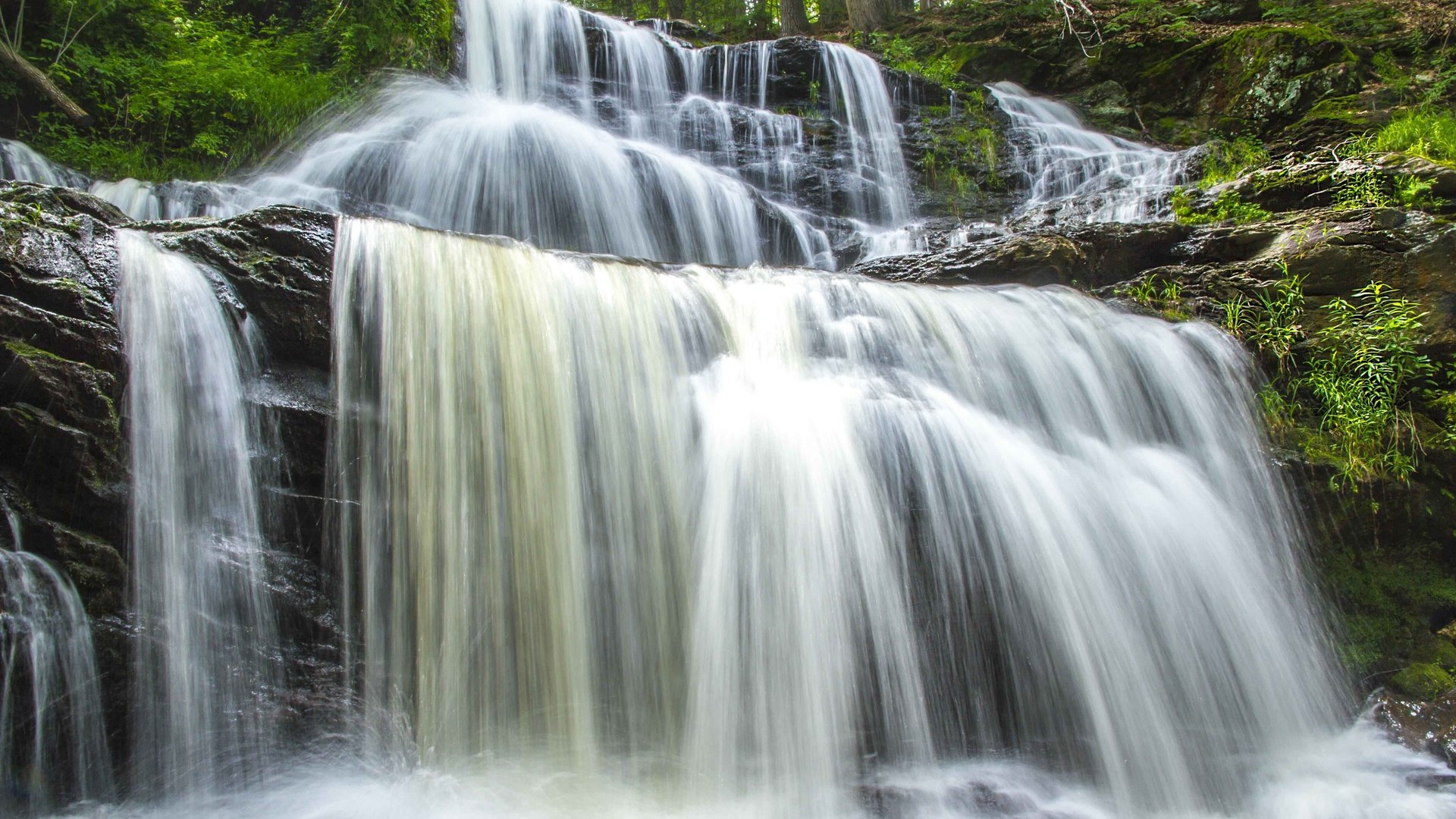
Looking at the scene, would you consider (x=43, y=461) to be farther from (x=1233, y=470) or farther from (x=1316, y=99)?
(x=1316, y=99)

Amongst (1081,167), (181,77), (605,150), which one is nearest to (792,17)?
(1081,167)

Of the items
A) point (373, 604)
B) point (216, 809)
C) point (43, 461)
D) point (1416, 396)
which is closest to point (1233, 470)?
point (1416, 396)

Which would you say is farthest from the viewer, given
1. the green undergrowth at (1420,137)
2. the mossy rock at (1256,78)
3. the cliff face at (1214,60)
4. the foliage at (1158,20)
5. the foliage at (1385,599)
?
the foliage at (1158,20)

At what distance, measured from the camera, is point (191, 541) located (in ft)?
10.4

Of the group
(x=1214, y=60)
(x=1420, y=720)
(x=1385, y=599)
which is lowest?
(x=1420, y=720)

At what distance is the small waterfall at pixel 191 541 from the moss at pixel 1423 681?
5693mm

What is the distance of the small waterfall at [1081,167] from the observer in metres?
8.20

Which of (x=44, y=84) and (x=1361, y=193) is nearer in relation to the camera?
(x=1361, y=193)

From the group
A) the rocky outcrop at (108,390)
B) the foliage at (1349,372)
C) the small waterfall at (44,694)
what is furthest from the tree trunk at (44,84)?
the foliage at (1349,372)

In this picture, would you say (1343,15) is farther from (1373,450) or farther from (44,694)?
(44,694)

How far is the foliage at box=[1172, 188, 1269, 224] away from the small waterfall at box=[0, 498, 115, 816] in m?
7.85

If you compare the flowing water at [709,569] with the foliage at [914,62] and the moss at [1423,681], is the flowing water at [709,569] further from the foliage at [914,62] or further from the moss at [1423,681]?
the foliage at [914,62]

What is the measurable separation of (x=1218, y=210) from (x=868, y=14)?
10673 mm

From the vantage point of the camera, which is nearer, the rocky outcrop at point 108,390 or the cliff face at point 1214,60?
the rocky outcrop at point 108,390
